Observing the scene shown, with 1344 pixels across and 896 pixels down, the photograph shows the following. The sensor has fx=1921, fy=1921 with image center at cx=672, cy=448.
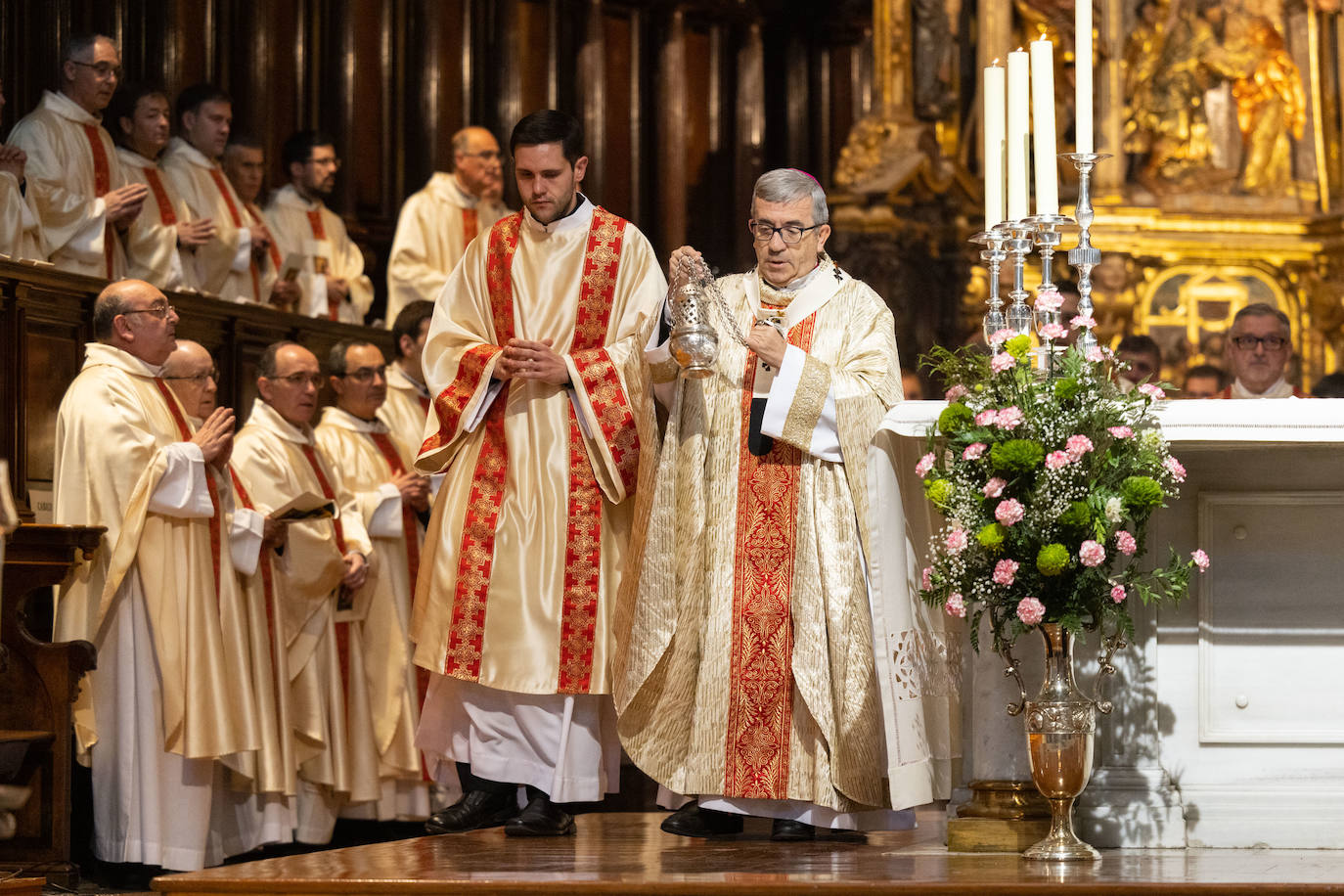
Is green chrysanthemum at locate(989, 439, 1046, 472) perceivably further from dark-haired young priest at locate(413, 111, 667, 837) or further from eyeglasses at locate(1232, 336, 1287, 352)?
eyeglasses at locate(1232, 336, 1287, 352)

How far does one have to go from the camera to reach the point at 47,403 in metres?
7.09

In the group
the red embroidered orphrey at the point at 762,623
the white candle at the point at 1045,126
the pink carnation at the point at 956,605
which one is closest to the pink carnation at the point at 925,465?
the pink carnation at the point at 956,605

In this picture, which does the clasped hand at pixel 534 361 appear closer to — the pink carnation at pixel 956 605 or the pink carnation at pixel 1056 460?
the pink carnation at pixel 956 605

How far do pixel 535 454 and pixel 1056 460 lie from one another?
158 cm

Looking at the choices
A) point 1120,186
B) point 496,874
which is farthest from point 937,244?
point 496,874

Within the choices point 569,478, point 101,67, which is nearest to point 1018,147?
point 569,478

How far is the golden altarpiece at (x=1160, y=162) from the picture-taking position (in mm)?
10344

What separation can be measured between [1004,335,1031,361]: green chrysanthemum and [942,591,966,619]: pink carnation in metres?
0.60

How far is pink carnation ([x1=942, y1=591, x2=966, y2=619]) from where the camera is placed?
4.50 m

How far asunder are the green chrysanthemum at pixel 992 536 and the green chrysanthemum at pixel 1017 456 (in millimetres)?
140

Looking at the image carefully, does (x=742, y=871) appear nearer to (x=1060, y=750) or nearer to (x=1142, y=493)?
(x=1060, y=750)

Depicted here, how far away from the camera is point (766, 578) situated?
5.02 meters

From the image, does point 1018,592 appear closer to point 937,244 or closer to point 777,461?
point 777,461

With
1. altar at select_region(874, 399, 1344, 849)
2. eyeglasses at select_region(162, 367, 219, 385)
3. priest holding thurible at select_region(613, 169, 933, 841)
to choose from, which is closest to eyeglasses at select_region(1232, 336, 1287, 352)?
altar at select_region(874, 399, 1344, 849)
